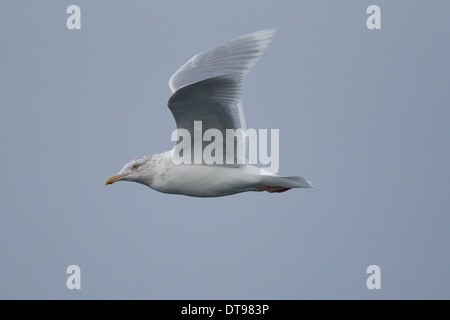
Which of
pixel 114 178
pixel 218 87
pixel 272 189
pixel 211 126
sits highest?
pixel 218 87

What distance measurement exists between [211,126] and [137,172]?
919 mm

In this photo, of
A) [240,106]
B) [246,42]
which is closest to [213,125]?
[240,106]

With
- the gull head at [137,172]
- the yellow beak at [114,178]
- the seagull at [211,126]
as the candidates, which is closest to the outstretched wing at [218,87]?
the seagull at [211,126]

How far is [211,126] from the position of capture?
24.1ft

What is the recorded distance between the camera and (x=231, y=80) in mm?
6984

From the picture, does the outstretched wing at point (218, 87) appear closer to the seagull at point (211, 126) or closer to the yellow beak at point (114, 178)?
the seagull at point (211, 126)

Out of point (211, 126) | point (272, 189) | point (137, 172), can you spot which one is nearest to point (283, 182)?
point (272, 189)

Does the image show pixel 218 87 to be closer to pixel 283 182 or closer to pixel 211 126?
pixel 211 126

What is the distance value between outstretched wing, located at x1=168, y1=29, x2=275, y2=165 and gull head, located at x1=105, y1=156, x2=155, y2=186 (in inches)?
22.4

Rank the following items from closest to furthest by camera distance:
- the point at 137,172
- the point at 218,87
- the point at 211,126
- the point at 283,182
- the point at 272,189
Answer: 1. the point at 218,87
2. the point at 211,126
3. the point at 283,182
4. the point at 272,189
5. the point at 137,172

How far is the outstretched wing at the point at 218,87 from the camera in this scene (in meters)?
6.92

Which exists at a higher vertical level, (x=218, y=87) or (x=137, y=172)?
(x=218, y=87)

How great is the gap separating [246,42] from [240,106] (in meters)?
0.55

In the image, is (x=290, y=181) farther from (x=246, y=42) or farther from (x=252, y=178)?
(x=246, y=42)
